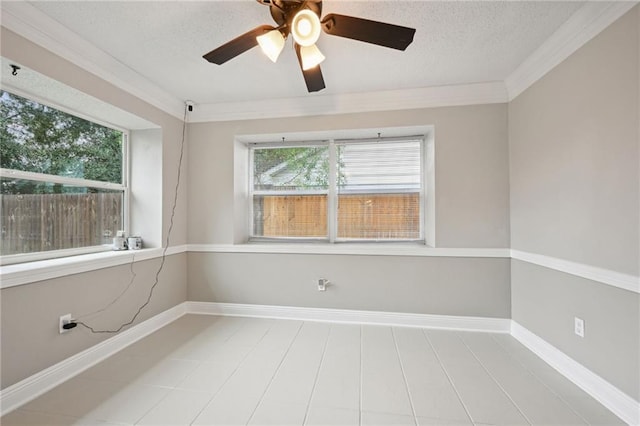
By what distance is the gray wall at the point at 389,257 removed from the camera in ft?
8.71

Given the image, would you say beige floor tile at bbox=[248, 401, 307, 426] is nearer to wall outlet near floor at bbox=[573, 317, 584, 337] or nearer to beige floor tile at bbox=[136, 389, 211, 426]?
beige floor tile at bbox=[136, 389, 211, 426]

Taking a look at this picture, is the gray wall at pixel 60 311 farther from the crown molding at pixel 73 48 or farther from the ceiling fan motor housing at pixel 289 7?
the ceiling fan motor housing at pixel 289 7

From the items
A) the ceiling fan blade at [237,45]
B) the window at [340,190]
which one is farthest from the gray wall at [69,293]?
the ceiling fan blade at [237,45]

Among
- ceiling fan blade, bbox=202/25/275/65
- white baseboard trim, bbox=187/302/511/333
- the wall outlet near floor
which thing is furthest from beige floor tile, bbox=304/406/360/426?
ceiling fan blade, bbox=202/25/275/65

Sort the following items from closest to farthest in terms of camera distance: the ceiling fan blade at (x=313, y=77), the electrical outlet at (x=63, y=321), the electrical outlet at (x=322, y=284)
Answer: the ceiling fan blade at (x=313, y=77) → the electrical outlet at (x=63, y=321) → the electrical outlet at (x=322, y=284)

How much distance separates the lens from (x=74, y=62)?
1962 millimetres

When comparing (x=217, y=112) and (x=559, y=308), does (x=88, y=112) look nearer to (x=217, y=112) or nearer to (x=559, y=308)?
(x=217, y=112)

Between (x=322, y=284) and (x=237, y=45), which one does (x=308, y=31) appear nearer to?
(x=237, y=45)

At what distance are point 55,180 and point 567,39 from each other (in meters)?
3.97

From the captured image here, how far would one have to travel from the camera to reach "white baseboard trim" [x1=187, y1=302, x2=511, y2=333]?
2664 mm

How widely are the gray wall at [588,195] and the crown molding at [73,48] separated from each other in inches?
137

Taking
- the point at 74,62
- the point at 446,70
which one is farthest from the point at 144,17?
the point at 446,70

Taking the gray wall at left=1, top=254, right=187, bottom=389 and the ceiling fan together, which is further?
the gray wall at left=1, top=254, right=187, bottom=389

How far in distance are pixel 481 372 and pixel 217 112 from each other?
3523mm
